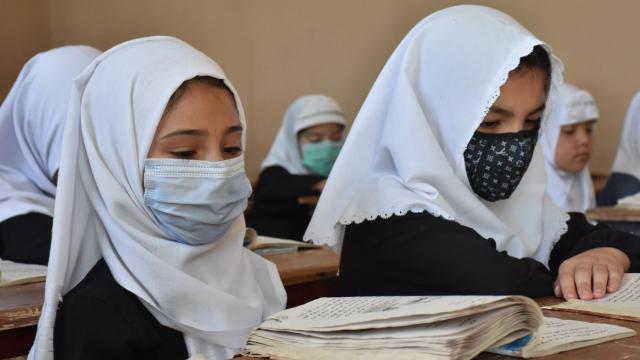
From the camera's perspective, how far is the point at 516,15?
5301 mm

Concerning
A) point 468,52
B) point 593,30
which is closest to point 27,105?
point 468,52

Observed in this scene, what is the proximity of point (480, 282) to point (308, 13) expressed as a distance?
4497mm

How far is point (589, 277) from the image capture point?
1754mm

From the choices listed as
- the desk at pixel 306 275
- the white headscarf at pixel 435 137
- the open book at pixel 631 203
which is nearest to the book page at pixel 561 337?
the white headscarf at pixel 435 137

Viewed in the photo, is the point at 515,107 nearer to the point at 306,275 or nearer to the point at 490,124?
the point at 490,124

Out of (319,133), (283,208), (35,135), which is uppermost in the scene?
(35,135)

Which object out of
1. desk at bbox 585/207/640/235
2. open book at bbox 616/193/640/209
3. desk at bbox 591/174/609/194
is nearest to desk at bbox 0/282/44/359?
desk at bbox 585/207/640/235

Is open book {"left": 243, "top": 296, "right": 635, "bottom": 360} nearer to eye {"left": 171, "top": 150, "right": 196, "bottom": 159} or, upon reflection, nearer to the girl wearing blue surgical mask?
eye {"left": 171, "top": 150, "right": 196, "bottom": 159}

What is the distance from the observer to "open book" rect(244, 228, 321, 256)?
2711 millimetres

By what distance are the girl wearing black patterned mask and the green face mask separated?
346cm

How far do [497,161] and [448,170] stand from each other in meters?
0.12

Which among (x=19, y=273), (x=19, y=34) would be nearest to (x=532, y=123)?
(x=19, y=273)

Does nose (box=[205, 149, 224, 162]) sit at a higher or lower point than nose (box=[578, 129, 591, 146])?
higher

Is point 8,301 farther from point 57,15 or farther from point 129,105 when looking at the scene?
point 57,15
